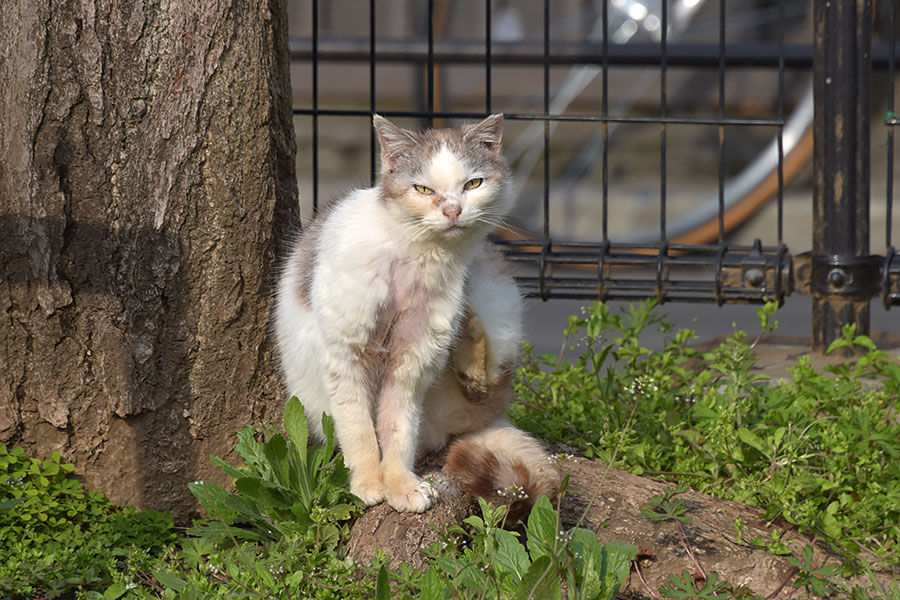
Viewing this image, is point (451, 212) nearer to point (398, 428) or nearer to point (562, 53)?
point (398, 428)

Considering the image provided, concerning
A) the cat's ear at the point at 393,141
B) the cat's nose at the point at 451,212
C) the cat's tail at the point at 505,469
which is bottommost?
the cat's tail at the point at 505,469

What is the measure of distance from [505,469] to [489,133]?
889 mm

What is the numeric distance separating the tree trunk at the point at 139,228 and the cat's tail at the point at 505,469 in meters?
0.64

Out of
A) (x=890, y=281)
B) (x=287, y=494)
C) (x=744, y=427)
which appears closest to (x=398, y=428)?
(x=287, y=494)

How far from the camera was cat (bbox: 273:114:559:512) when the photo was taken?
103 inches

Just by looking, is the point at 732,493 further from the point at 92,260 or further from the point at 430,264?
the point at 92,260

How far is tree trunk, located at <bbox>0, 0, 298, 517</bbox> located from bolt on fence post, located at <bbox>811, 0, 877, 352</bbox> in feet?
7.58

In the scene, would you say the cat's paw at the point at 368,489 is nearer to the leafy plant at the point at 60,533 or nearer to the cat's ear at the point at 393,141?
the leafy plant at the point at 60,533

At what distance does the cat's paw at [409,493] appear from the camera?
2.55 m

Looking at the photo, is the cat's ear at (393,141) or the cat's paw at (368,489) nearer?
the cat's paw at (368,489)

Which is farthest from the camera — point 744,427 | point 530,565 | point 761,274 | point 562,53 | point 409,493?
point 562,53

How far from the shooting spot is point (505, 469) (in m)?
2.58

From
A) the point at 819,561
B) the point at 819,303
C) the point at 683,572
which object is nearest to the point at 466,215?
the point at 683,572

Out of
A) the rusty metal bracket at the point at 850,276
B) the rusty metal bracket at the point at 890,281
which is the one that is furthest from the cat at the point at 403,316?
the rusty metal bracket at the point at 890,281
